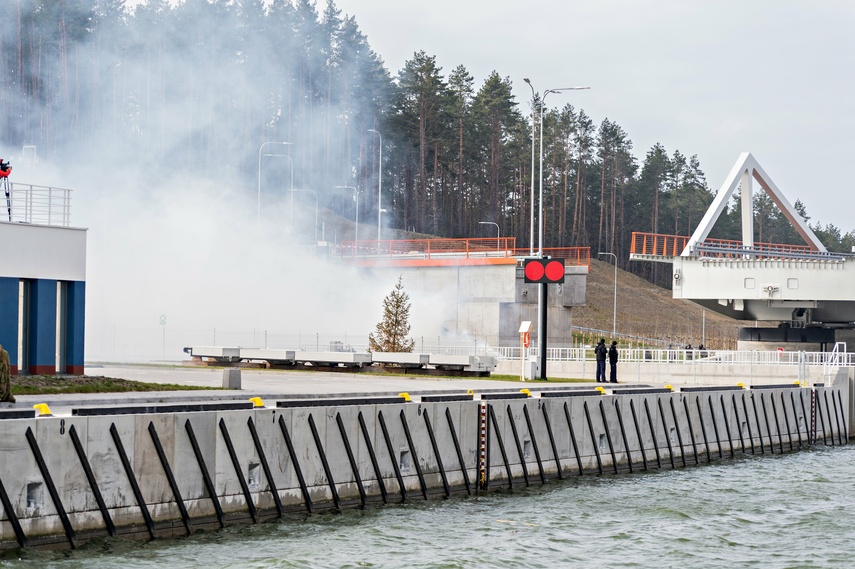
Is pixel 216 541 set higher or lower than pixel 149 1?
lower

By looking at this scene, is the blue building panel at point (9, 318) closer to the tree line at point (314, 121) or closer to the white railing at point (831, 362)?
the white railing at point (831, 362)

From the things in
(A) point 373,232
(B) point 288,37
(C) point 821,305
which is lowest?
(C) point 821,305

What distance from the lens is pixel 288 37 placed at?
12538cm

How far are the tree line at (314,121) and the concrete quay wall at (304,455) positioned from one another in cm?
6868

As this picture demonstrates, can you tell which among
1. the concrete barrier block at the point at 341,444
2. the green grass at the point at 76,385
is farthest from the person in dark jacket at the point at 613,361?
the concrete barrier block at the point at 341,444

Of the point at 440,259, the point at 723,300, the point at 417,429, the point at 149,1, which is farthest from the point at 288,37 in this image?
the point at 417,429

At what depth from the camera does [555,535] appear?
71.3ft

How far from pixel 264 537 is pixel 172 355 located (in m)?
47.7

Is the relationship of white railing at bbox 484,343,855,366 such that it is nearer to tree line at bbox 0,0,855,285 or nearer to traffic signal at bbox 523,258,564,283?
traffic signal at bbox 523,258,564,283

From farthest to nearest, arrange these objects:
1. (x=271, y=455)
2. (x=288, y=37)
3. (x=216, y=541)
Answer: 1. (x=288, y=37)
2. (x=271, y=455)
3. (x=216, y=541)

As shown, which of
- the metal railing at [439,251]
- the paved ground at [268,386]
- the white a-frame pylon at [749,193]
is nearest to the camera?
the paved ground at [268,386]

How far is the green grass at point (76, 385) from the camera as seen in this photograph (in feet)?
96.3

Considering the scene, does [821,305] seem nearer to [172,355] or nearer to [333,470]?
[172,355]

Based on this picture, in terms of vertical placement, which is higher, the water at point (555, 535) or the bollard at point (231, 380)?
the bollard at point (231, 380)
